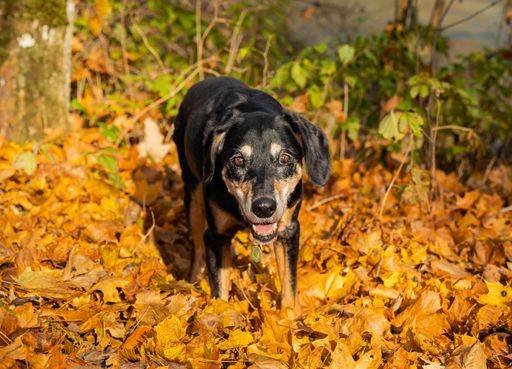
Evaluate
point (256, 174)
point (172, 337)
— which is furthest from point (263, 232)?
point (172, 337)

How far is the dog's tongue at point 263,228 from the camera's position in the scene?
3.70 m

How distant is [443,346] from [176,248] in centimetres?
252

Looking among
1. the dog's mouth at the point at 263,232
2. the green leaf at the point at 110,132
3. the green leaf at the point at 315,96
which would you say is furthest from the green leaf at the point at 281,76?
the dog's mouth at the point at 263,232

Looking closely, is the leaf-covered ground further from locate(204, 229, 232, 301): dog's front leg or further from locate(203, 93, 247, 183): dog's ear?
locate(203, 93, 247, 183): dog's ear

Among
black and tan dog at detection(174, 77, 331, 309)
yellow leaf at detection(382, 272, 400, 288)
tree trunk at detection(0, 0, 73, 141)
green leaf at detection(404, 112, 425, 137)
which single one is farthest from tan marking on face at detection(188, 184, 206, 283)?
tree trunk at detection(0, 0, 73, 141)

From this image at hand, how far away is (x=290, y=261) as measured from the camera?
13.2 ft

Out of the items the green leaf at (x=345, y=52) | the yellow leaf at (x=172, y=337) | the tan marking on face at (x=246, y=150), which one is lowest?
the yellow leaf at (x=172, y=337)

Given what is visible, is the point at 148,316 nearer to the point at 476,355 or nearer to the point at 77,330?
the point at 77,330

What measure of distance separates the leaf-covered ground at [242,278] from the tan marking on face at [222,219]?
0.45 metres

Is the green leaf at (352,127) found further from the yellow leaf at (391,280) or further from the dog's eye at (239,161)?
the dog's eye at (239,161)

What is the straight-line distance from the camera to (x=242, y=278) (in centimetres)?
453

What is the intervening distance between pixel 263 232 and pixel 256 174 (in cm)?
35

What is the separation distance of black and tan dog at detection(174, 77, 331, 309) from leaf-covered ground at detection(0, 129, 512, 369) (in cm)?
32

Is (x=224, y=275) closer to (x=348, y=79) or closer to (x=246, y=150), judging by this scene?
(x=246, y=150)
